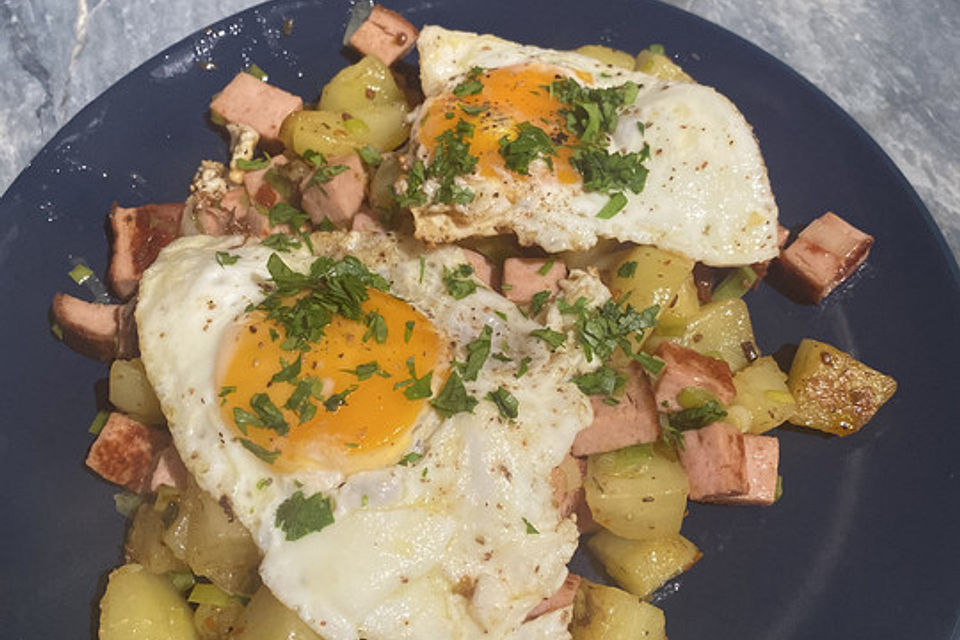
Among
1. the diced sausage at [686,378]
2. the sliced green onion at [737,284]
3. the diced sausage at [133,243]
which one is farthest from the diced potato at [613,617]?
the diced sausage at [133,243]

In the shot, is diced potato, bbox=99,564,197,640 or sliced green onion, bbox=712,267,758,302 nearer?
diced potato, bbox=99,564,197,640

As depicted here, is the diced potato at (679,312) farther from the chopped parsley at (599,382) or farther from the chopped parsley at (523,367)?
the chopped parsley at (523,367)

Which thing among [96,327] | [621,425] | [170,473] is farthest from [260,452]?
[621,425]

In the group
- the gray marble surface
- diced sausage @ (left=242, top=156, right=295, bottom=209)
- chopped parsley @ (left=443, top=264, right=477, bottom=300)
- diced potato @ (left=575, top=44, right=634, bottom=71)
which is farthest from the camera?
the gray marble surface

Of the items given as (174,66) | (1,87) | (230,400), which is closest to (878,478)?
(230,400)

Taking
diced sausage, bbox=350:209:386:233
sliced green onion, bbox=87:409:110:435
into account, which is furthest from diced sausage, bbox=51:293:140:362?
diced sausage, bbox=350:209:386:233

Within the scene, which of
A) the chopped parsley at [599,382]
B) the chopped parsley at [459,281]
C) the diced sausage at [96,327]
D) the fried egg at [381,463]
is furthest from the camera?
the diced sausage at [96,327]

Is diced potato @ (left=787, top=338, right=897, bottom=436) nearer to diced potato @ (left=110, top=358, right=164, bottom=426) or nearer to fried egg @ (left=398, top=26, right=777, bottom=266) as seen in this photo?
fried egg @ (left=398, top=26, right=777, bottom=266)

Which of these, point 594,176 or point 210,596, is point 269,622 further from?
point 594,176
